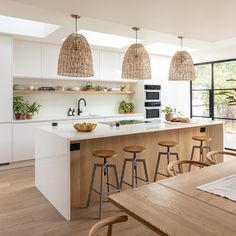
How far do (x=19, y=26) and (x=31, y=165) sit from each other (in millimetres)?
2739

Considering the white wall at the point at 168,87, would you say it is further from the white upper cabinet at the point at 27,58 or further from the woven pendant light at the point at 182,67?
the white upper cabinet at the point at 27,58

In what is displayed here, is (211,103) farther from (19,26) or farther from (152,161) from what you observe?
(19,26)

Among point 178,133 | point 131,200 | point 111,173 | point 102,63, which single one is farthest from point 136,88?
point 131,200

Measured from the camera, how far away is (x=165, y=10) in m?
2.94

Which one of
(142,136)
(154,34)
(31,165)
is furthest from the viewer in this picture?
(31,165)

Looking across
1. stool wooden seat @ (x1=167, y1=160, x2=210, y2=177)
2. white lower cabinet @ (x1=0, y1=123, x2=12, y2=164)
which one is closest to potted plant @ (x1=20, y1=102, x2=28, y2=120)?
white lower cabinet @ (x1=0, y1=123, x2=12, y2=164)

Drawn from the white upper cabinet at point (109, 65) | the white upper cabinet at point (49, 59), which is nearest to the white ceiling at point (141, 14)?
the white upper cabinet at point (49, 59)

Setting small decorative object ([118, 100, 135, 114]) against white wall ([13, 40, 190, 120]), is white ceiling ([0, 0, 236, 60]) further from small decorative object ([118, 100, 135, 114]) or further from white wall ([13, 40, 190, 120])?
small decorative object ([118, 100, 135, 114])

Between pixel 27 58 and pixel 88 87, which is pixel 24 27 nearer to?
pixel 27 58

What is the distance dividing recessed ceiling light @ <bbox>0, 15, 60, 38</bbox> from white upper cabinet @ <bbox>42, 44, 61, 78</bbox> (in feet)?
1.67

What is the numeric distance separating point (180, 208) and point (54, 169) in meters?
2.03

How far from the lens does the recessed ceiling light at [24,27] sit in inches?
173

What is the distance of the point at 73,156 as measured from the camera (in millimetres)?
2982

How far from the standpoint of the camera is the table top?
1402 mm
